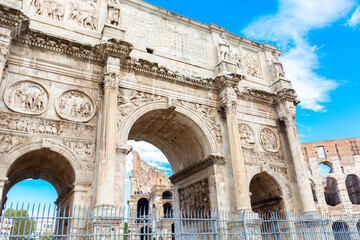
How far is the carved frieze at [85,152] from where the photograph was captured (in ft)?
30.1

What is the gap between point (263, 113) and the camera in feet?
45.3

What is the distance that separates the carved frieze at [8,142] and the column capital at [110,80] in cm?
310

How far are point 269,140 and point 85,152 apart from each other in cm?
824

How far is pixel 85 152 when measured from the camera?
931cm

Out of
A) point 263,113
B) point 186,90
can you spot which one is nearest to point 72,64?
point 186,90

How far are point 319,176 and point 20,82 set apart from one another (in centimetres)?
3084

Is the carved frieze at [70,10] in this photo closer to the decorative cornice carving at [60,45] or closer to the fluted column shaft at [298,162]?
the decorative cornice carving at [60,45]

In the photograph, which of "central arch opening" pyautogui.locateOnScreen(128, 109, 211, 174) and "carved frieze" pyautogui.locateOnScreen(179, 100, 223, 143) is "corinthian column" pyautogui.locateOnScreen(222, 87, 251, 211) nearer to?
"carved frieze" pyautogui.locateOnScreen(179, 100, 223, 143)

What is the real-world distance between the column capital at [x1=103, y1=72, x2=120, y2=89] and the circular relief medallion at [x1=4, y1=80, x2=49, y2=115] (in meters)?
1.92

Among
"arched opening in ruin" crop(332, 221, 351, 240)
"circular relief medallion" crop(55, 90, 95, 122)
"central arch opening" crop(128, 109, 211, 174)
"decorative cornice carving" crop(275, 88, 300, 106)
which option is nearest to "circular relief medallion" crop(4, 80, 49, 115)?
"circular relief medallion" crop(55, 90, 95, 122)

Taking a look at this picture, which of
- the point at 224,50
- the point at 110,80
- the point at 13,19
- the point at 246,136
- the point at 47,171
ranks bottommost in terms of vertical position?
the point at 47,171

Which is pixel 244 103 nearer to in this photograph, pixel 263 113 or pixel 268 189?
pixel 263 113

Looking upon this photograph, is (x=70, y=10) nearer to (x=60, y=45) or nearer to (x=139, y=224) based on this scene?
(x=60, y=45)

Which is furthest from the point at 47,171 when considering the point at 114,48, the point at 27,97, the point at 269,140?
the point at 269,140
